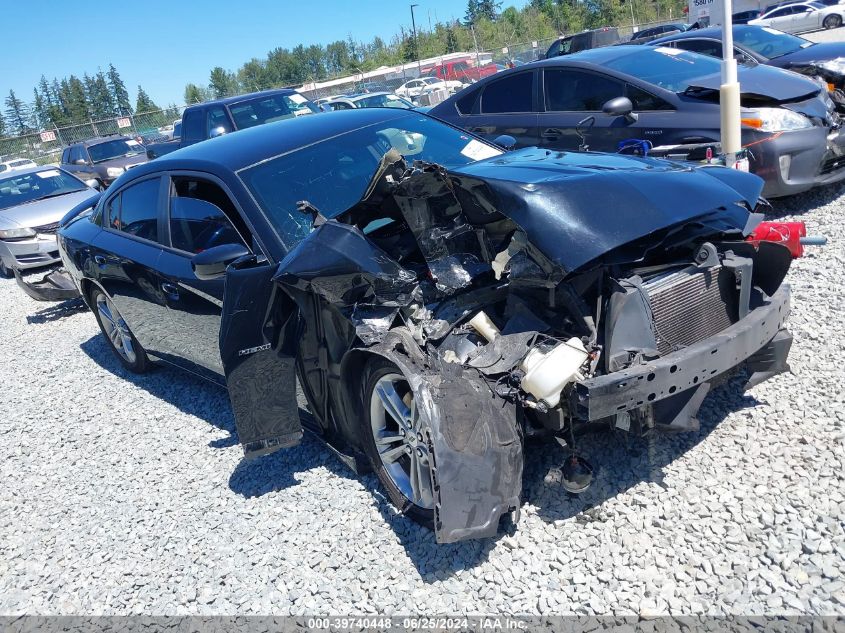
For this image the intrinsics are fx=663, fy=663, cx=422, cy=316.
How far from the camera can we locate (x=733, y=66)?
548 cm

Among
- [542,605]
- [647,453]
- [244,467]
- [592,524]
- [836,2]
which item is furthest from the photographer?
[836,2]

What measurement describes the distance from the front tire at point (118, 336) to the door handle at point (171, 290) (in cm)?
119

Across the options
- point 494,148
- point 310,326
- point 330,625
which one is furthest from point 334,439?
point 494,148

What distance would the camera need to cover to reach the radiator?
2.71 meters

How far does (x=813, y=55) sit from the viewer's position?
28.5ft

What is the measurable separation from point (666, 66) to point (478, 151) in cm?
359

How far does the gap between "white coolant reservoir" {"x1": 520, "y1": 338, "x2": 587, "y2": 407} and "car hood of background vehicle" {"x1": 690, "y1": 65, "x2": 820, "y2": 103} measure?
4.52m

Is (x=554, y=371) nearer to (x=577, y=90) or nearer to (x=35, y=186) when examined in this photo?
(x=577, y=90)

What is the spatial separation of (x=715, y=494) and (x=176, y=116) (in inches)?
1516

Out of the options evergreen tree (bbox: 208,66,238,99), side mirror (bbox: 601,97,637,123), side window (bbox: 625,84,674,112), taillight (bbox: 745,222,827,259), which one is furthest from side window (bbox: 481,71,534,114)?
evergreen tree (bbox: 208,66,238,99)

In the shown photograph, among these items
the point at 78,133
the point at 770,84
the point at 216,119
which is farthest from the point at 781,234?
the point at 78,133

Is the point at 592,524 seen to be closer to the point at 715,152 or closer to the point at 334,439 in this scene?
the point at 334,439

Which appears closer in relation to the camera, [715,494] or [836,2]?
[715,494]

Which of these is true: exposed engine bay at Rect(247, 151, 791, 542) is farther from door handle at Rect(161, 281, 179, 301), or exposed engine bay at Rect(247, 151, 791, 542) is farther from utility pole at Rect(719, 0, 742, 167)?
utility pole at Rect(719, 0, 742, 167)
